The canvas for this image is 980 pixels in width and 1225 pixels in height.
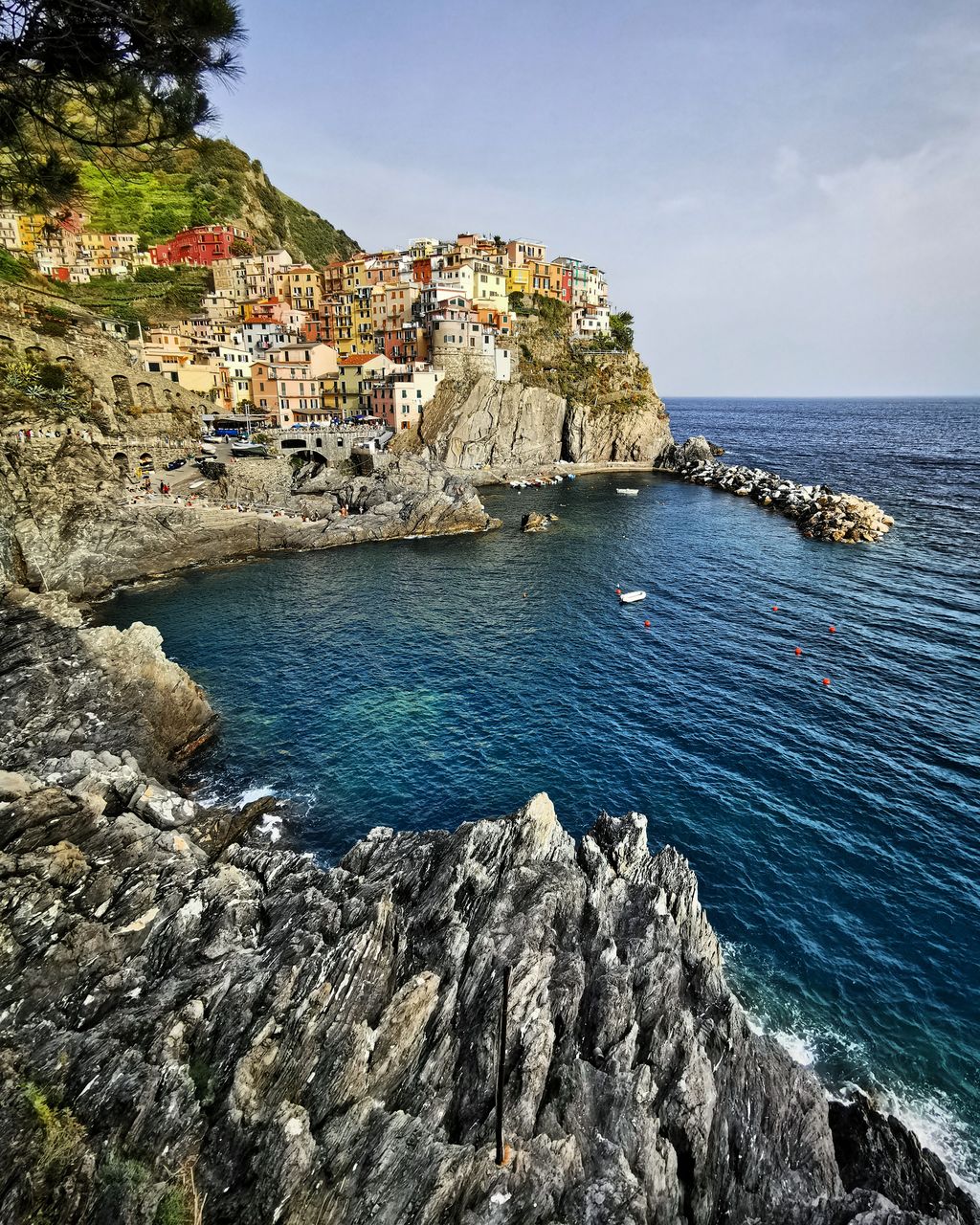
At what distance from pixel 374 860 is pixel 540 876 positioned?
6318mm

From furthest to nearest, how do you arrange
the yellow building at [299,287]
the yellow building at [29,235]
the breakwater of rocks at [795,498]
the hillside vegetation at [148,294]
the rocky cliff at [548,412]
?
the yellow building at [299,287], the yellow building at [29,235], the hillside vegetation at [148,294], the rocky cliff at [548,412], the breakwater of rocks at [795,498]

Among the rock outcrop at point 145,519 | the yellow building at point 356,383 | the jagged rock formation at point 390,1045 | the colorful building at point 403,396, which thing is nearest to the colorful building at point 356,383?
the yellow building at point 356,383

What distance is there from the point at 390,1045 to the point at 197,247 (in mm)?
161737

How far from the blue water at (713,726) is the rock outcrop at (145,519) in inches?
161

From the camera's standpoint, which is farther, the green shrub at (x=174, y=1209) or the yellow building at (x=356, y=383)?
the yellow building at (x=356, y=383)

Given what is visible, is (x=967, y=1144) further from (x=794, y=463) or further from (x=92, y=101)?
(x=794, y=463)

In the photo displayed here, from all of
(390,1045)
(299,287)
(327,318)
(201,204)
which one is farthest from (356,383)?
(390,1045)

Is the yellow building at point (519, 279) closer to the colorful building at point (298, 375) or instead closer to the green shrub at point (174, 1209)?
the colorful building at point (298, 375)

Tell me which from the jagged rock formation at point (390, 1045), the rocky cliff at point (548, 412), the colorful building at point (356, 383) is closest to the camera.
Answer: the jagged rock formation at point (390, 1045)

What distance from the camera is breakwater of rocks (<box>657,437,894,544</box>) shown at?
7762cm

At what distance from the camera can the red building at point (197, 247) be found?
13412 cm

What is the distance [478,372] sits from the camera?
10494 cm

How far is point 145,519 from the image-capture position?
6244 cm

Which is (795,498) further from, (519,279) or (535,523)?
(519,279)
